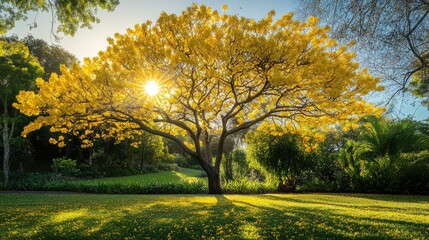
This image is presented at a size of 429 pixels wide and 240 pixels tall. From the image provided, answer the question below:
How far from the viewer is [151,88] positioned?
37.8ft

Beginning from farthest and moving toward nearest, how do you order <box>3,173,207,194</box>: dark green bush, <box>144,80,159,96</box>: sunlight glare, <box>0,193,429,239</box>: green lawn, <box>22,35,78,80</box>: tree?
<box>22,35,78,80</box>: tree, <box>3,173,207,194</box>: dark green bush, <box>144,80,159,96</box>: sunlight glare, <box>0,193,429,239</box>: green lawn

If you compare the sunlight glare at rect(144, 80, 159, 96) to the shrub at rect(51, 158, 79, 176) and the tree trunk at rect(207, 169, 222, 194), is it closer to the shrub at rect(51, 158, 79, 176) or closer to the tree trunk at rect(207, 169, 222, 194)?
the tree trunk at rect(207, 169, 222, 194)

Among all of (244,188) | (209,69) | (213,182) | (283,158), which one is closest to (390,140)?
(283,158)

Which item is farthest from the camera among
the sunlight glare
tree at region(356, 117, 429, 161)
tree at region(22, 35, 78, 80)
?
tree at region(22, 35, 78, 80)

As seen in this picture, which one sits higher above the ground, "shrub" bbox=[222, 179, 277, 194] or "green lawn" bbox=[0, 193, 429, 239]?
"shrub" bbox=[222, 179, 277, 194]

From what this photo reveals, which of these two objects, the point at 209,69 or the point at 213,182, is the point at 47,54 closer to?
the point at 213,182

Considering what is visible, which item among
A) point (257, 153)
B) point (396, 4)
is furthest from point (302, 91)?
point (257, 153)

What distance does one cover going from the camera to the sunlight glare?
11.2m

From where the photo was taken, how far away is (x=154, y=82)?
1123cm

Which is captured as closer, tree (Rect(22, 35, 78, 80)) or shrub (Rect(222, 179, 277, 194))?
shrub (Rect(222, 179, 277, 194))

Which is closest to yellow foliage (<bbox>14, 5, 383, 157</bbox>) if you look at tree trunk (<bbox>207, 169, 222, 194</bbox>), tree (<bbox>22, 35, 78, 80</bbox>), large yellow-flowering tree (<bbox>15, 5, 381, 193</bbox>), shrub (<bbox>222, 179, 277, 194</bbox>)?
large yellow-flowering tree (<bbox>15, 5, 381, 193</bbox>)

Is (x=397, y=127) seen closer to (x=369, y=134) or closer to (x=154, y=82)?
(x=369, y=134)

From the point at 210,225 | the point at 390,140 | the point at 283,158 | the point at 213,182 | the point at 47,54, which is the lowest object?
the point at 210,225

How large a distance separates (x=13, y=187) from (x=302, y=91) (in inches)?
642
